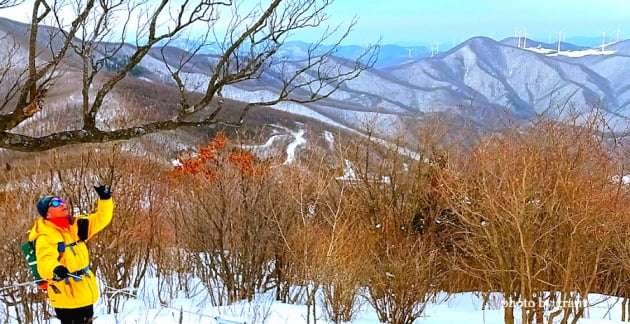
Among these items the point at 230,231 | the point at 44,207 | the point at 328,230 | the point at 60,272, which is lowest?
the point at 328,230

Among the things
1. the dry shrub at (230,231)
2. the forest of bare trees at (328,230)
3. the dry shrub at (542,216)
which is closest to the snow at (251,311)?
the forest of bare trees at (328,230)

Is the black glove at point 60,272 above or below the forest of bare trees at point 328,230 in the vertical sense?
above

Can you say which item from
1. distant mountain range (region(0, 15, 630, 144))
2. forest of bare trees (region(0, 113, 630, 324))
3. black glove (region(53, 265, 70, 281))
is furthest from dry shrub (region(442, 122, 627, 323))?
distant mountain range (region(0, 15, 630, 144))

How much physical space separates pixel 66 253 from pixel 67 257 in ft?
0.12

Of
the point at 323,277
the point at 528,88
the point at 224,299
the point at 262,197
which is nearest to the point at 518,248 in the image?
the point at 323,277

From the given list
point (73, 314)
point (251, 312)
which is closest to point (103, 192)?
point (73, 314)

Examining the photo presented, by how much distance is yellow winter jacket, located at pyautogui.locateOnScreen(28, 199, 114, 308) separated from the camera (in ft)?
16.7

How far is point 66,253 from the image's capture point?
526 centimetres

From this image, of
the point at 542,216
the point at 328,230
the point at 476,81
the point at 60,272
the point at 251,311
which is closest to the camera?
the point at 60,272

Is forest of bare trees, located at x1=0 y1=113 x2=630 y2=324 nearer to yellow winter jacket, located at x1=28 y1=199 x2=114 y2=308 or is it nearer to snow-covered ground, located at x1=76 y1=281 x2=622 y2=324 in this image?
snow-covered ground, located at x1=76 y1=281 x2=622 y2=324

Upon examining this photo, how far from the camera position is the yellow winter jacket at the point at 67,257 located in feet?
16.7

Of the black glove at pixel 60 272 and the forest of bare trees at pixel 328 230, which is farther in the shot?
the forest of bare trees at pixel 328 230

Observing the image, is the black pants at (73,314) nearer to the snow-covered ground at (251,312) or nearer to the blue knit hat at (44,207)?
the blue knit hat at (44,207)

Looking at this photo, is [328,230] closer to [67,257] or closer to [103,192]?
[103,192]
